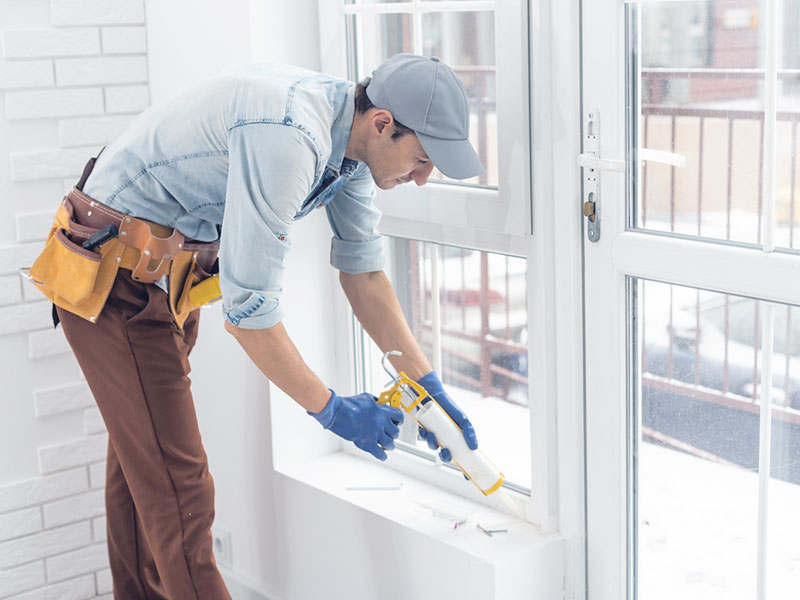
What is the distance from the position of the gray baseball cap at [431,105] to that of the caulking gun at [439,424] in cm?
43

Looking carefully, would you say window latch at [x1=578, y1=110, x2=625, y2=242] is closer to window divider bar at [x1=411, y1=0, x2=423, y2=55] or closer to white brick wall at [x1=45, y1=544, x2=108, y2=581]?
window divider bar at [x1=411, y1=0, x2=423, y2=55]

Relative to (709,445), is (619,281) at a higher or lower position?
higher

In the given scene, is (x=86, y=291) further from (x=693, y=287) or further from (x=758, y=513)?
(x=758, y=513)

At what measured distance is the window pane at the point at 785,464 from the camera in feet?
5.14

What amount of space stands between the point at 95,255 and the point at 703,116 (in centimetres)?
115

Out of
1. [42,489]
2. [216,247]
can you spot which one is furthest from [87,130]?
[42,489]

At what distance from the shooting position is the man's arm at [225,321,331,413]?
171 centimetres

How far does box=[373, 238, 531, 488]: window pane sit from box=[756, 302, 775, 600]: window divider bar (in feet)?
1.84

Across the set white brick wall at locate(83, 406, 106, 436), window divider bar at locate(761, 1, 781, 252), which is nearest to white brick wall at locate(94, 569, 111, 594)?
white brick wall at locate(83, 406, 106, 436)

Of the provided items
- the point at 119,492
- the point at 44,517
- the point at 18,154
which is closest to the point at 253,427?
the point at 119,492

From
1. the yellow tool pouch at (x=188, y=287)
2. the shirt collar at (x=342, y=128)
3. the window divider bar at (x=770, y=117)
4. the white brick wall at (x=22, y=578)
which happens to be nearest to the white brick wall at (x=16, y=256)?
the yellow tool pouch at (x=188, y=287)

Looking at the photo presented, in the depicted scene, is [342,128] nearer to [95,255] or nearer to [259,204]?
[259,204]

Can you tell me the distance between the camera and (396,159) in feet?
5.60

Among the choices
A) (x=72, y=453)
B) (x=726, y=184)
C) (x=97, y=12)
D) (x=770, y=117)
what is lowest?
(x=72, y=453)
